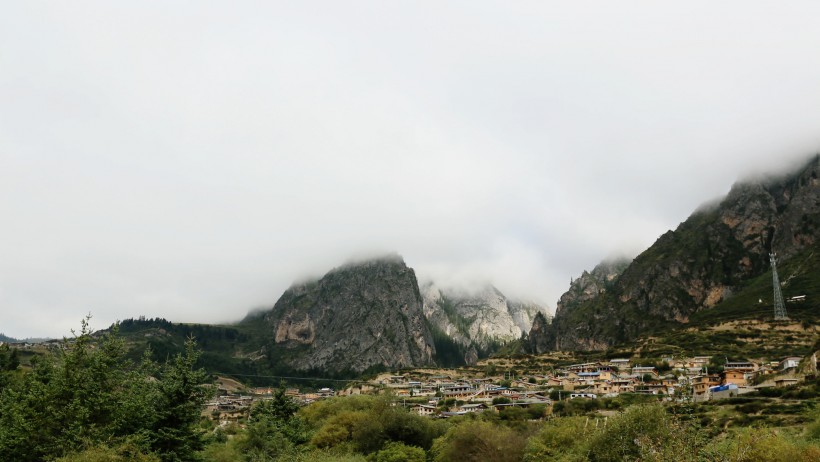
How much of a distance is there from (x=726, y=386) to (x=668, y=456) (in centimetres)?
8857

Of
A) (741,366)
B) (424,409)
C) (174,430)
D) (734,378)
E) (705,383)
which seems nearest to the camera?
(174,430)

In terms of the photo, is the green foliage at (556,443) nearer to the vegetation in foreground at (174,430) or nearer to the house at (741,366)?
the vegetation in foreground at (174,430)

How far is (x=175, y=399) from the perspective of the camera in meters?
39.1

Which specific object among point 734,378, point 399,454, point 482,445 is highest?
point 734,378

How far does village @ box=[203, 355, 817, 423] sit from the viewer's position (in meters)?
88.8

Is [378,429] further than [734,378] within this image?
No

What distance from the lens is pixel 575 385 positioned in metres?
114

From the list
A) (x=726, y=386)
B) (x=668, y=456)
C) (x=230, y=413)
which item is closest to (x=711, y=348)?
(x=726, y=386)

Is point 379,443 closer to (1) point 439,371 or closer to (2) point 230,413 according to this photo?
(2) point 230,413

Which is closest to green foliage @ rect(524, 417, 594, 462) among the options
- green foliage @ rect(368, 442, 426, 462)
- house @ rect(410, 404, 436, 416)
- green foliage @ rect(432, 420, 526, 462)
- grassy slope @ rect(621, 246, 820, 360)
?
green foliage @ rect(432, 420, 526, 462)

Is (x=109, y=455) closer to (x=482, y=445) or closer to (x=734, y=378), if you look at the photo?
(x=482, y=445)

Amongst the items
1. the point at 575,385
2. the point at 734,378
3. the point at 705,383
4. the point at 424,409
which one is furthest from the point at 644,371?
the point at 424,409

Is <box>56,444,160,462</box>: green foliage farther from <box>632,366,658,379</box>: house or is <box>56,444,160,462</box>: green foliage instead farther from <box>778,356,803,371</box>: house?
<box>632,366,658,379</box>: house

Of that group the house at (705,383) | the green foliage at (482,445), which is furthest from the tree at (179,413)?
the house at (705,383)
